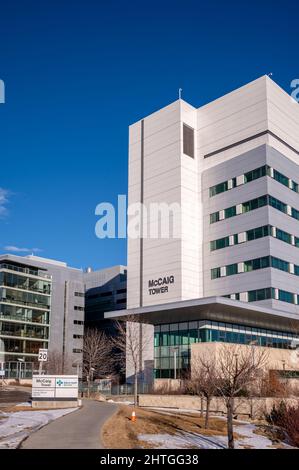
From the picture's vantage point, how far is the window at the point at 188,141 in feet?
259

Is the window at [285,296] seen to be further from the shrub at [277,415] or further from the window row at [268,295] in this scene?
the shrub at [277,415]

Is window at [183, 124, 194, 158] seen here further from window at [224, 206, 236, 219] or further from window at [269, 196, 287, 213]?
window at [269, 196, 287, 213]

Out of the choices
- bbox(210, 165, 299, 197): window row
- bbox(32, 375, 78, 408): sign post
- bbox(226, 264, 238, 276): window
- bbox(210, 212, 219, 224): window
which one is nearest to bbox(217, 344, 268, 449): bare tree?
bbox(32, 375, 78, 408): sign post

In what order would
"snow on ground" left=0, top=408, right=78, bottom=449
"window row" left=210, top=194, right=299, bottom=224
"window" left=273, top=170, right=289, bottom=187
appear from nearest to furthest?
1. "snow on ground" left=0, top=408, right=78, bottom=449
2. "window row" left=210, top=194, right=299, bottom=224
3. "window" left=273, top=170, right=289, bottom=187

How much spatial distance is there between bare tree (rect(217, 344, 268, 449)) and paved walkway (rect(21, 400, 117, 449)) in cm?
676

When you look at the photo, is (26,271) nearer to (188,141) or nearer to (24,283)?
(24,283)

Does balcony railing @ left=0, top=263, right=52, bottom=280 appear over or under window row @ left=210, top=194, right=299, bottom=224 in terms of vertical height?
under

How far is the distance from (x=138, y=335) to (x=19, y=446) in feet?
172

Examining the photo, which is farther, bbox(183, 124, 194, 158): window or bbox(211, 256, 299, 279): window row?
bbox(183, 124, 194, 158): window

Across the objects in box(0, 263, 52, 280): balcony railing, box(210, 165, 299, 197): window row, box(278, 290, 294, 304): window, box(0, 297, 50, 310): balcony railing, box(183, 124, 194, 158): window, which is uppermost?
box(183, 124, 194, 158): window

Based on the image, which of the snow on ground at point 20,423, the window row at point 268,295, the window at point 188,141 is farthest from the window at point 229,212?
the snow on ground at point 20,423

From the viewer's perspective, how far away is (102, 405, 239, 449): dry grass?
24.8 meters

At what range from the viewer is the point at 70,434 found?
83.5 feet

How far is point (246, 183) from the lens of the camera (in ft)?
235
